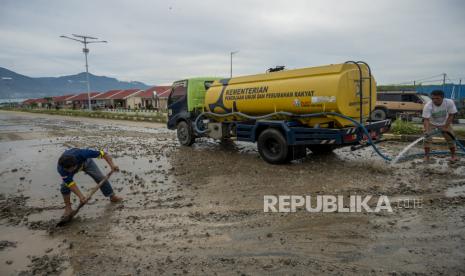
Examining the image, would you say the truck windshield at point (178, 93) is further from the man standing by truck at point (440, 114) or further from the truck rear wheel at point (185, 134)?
the man standing by truck at point (440, 114)

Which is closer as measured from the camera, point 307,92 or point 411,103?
point 307,92

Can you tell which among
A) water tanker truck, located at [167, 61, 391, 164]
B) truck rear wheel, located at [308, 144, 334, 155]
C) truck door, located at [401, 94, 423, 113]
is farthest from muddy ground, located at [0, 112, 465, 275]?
truck door, located at [401, 94, 423, 113]

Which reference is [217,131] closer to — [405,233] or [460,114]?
[405,233]

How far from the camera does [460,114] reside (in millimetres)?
19453

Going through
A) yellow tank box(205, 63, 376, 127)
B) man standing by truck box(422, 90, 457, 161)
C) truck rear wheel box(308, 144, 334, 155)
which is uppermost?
yellow tank box(205, 63, 376, 127)

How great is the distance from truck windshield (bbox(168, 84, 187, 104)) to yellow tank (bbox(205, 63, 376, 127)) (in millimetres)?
2624

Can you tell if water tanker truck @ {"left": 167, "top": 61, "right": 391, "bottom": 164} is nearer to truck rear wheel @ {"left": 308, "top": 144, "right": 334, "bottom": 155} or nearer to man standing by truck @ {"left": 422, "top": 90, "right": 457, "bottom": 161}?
truck rear wheel @ {"left": 308, "top": 144, "right": 334, "bottom": 155}

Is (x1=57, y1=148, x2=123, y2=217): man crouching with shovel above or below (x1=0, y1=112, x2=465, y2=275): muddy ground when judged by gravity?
above

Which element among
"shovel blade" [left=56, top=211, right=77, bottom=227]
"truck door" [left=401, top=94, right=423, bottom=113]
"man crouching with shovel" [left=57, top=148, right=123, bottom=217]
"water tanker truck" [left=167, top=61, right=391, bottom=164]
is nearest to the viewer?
"shovel blade" [left=56, top=211, right=77, bottom=227]

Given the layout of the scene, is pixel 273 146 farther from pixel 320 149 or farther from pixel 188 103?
pixel 188 103

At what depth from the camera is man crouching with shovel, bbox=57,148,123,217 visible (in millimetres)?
4727

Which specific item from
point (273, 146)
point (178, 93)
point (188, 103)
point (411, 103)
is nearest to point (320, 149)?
point (273, 146)

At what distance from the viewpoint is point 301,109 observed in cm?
768

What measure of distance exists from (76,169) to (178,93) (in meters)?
7.12
